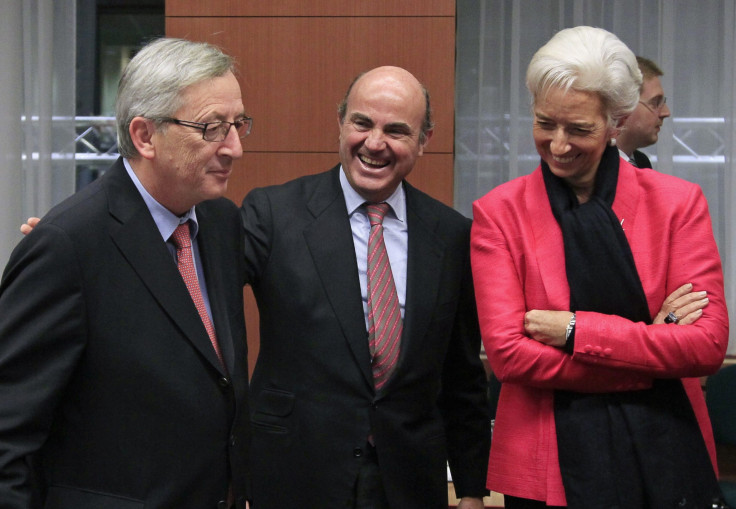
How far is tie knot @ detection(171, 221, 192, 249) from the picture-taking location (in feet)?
5.67

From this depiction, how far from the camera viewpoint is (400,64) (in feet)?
14.1

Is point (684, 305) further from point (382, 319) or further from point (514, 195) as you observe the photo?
point (382, 319)

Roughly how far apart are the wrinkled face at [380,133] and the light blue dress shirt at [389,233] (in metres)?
0.03

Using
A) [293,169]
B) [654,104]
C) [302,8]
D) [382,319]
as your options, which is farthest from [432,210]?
[302,8]

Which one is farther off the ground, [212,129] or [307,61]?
[307,61]

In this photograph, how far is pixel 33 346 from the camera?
4.70 ft

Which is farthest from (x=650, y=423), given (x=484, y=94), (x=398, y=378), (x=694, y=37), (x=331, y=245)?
(x=694, y=37)

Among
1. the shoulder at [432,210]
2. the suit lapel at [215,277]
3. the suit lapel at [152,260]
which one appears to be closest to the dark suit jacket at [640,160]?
the shoulder at [432,210]

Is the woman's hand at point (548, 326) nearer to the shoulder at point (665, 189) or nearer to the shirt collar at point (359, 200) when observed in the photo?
the shoulder at point (665, 189)

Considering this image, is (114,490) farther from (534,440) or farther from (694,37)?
(694,37)

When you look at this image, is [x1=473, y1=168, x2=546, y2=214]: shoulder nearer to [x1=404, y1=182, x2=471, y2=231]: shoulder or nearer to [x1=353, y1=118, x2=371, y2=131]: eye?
[x1=404, y1=182, x2=471, y2=231]: shoulder

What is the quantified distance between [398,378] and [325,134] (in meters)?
2.42

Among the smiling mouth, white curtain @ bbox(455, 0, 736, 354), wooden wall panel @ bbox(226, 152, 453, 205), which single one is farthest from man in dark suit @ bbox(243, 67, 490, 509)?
white curtain @ bbox(455, 0, 736, 354)

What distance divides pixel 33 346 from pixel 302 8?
3.22m
